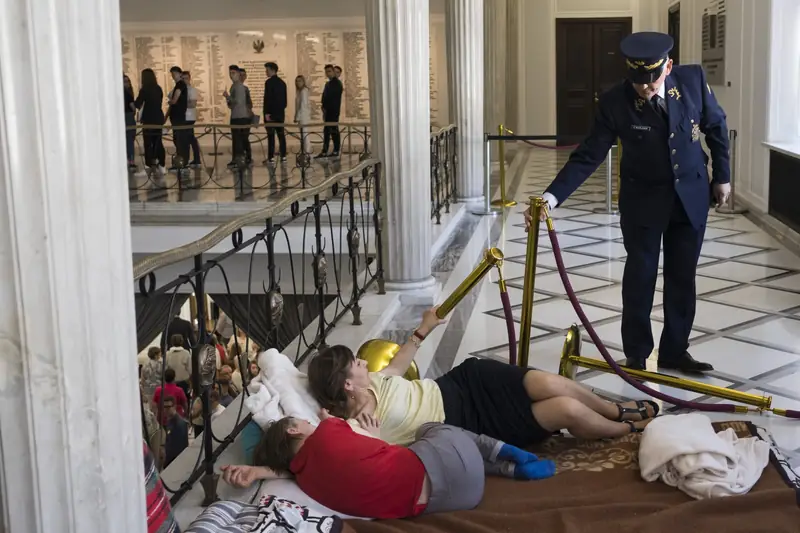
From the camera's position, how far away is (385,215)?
625cm

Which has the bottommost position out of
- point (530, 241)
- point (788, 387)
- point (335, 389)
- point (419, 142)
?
point (788, 387)

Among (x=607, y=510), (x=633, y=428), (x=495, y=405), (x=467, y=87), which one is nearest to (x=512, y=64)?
(x=467, y=87)

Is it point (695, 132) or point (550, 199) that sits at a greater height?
point (695, 132)

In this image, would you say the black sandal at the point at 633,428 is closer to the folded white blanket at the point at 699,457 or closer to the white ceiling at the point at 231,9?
the folded white blanket at the point at 699,457

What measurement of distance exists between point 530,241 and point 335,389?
1275 mm

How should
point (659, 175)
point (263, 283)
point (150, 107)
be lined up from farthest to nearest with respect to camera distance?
point (150, 107), point (659, 175), point (263, 283)

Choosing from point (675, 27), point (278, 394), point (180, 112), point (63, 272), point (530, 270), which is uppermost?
point (675, 27)

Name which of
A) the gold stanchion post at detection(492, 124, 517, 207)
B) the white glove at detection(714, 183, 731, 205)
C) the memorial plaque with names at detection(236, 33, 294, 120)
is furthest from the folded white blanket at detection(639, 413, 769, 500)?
the memorial plaque with names at detection(236, 33, 294, 120)

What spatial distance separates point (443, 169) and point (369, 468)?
7527 millimetres

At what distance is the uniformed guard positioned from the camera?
4.33 meters

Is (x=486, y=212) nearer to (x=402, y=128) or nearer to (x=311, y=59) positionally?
(x=402, y=128)

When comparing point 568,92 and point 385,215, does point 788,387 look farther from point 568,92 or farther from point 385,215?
point 568,92

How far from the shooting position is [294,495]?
2873 millimetres

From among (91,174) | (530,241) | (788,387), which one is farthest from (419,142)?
(91,174)
